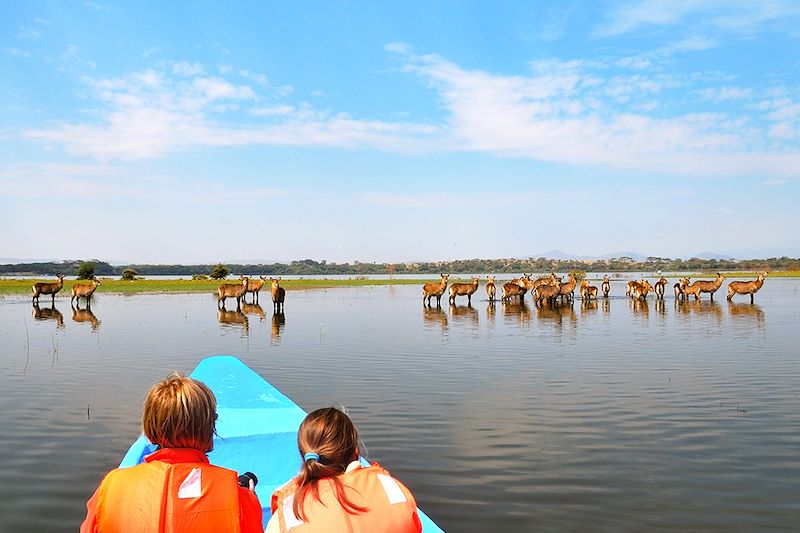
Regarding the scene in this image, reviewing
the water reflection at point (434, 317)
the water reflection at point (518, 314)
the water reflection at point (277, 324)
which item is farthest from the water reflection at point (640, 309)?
the water reflection at point (277, 324)

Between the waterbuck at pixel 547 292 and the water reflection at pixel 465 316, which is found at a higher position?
the waterbuck at pixel 547 292

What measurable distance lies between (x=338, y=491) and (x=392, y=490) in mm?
276

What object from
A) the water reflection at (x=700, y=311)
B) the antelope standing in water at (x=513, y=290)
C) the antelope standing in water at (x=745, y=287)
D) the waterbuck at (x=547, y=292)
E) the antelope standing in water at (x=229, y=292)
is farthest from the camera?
the antelope standing in water at (x=513, y=290)

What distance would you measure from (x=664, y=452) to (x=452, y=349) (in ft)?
Result: 33.2

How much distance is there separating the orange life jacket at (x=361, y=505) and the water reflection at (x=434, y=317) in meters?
20.6

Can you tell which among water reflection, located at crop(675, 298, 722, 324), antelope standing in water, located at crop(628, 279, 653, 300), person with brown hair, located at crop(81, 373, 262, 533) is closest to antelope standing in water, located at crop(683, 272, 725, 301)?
antelope standing in water, located at crop(628, 279, 653, 300)

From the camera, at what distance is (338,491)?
3.34 metres

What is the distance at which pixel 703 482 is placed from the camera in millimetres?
7438

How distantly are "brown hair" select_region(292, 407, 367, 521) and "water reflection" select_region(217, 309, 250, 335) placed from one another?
20408 millimetres

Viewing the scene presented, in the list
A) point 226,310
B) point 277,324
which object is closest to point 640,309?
point 277,324

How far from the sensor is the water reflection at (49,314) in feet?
93.1

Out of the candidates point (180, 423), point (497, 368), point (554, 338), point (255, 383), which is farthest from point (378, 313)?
point (180, 423)

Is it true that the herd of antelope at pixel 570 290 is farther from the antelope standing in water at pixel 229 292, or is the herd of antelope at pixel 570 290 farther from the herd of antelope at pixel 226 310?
the antelope standing in water at pixel 229 292

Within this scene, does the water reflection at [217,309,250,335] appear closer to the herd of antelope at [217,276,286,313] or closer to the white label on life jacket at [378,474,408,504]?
the herd of antelope at [217,276,286,313]
